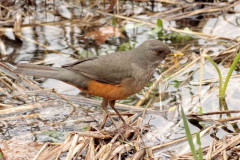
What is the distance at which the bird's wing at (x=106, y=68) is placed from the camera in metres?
4.99

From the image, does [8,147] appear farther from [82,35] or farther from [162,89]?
[82,35]

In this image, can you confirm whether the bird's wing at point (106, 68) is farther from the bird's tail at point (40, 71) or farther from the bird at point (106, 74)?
the bird's tail at point (40, 71)

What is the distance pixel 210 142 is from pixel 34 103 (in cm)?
203

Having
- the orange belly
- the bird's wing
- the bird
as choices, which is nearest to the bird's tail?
the bird

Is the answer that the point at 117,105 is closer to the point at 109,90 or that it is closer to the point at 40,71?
the point at 109,90

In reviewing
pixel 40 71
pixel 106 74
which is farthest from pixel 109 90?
pixel 40 71

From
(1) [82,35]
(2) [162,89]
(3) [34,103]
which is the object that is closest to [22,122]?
(3) [34,103]

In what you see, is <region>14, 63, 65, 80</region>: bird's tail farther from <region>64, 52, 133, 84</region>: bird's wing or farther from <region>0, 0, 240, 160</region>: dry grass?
<region>0, 0, 240, 160</region>: dry grass

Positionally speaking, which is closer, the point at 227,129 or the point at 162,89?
the point at 227,129

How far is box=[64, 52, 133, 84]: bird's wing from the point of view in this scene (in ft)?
16.4

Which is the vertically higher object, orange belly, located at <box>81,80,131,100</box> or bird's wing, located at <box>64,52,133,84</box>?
bird's wing, located at <box>64,52,133,84</box>

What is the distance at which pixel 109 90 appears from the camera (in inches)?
193

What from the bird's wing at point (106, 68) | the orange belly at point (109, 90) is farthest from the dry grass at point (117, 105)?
the bird's wing at point (106, 68)

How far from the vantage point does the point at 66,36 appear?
24.7 feet
